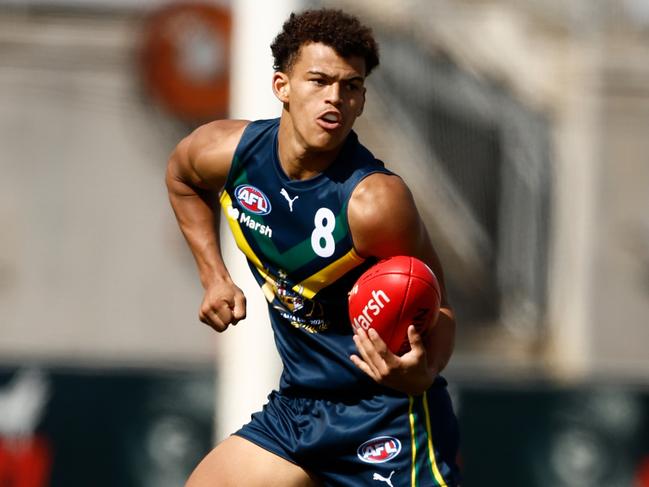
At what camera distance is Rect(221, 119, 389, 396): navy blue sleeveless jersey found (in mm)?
5160

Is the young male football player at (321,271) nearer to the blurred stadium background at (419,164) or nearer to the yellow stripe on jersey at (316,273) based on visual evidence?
the yellow stripe on jersey at (316,273)

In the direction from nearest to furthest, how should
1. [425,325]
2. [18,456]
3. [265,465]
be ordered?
1. [425,325]
2. [265,465]
3. [18,456]

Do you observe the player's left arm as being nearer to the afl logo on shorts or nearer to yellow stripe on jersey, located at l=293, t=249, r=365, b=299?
yellow stripe on jersey, located at l=293, t=249, r=365, b=299

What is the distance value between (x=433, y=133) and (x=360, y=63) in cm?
1132

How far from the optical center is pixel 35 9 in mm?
17219

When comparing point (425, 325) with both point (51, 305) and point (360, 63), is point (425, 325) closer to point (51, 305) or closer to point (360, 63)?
point (360, 63)

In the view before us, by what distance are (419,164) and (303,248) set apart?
1105 cm

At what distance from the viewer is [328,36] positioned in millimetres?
5113

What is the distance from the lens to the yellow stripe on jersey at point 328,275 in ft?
17.0

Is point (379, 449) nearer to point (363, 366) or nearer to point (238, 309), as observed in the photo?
point (363, 366)

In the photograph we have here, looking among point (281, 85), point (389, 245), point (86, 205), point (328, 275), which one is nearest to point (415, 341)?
point (389, 245)

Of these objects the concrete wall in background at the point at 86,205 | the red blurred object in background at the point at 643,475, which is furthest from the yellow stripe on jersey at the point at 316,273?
the concrete wall in background at the point at 86,205

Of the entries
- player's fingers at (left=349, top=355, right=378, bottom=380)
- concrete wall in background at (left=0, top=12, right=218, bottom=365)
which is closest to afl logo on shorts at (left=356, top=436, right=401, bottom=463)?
player's fingers at (left=349, top=355, right=378, bottom=380)

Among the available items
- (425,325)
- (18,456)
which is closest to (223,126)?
(425,325)
